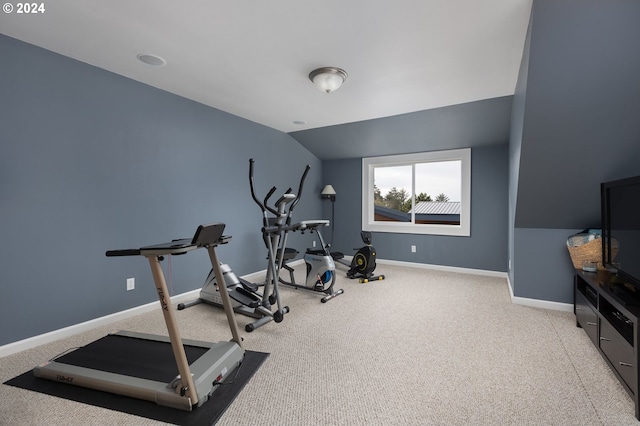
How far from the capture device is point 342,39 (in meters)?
2.29

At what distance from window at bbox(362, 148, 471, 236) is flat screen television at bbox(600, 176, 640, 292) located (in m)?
2.42

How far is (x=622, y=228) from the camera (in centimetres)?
210

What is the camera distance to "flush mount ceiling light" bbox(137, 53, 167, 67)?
2.57 meters

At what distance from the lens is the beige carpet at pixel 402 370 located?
1.57 meters

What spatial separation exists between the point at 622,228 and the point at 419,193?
332 cm

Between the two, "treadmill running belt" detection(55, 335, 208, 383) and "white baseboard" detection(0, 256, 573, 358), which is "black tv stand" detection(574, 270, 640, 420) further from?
"treadmill running belt" detection(55, 335, 208, 383)

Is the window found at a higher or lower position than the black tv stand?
higher

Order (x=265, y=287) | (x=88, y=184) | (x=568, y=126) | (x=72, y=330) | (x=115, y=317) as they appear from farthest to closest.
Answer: (x=265, y=287) → (x=115, y=317) → (x=88, y=184) → (x=72, y=330) → (x=568, y=126)

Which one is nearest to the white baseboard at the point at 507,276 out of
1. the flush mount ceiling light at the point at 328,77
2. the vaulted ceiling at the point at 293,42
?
the vaulted ceiling at the point at 293,42

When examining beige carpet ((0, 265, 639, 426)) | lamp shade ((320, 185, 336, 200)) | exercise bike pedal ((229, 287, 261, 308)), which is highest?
lamp shade ((320, 185, 336, 200))

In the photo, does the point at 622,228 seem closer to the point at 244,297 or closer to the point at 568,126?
the point at 568,126

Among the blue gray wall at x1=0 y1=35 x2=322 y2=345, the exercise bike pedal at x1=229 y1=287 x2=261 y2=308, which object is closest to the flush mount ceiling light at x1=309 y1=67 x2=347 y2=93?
the blue gray wall at x1=0 y1=35 x2=322 y2=345

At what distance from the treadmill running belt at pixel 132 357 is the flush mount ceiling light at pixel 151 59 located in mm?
2391

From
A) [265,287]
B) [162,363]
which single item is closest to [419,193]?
[265,287]
